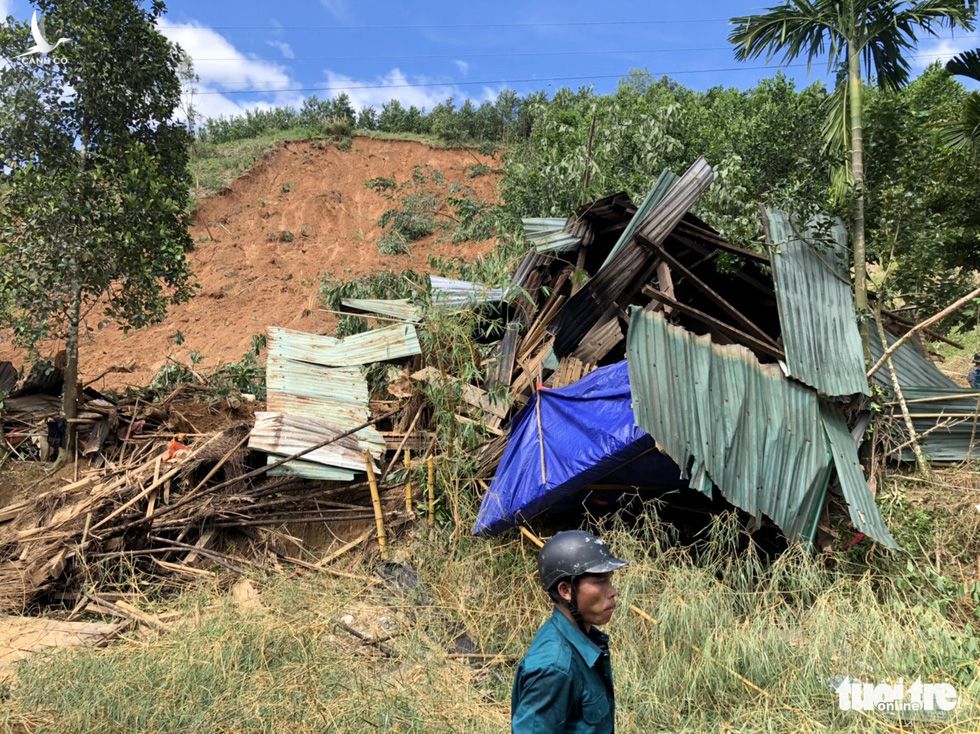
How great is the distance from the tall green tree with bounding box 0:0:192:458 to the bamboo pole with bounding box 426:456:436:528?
201 inches

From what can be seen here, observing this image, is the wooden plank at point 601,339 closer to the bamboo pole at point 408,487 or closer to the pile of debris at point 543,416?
the pile of debris at point 543,416

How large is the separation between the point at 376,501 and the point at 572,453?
264 centimetres

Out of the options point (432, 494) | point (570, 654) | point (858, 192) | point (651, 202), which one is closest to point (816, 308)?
point (858, 192)

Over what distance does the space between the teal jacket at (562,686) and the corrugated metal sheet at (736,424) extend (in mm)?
3141

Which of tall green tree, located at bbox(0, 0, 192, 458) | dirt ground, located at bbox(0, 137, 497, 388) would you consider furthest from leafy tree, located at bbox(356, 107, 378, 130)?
tall green tree, located at bbox(0, 0, 192, 458)

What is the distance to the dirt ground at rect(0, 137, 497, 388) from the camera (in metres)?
19.1

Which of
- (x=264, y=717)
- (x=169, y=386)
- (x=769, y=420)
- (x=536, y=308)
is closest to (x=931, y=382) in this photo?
(x=769, y=420)

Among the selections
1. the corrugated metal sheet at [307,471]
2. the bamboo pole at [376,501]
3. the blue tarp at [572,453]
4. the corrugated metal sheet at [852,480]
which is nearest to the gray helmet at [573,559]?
→ the blue tarp at [572,453]

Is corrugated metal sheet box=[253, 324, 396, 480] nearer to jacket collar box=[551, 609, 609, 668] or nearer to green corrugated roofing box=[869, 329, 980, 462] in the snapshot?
green corrugated roofing box=[869, 329, 980, 462]

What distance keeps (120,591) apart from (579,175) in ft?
28.0

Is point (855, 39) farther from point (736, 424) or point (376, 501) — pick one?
point (376, 501)

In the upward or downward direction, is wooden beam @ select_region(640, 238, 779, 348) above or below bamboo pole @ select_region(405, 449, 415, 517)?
above

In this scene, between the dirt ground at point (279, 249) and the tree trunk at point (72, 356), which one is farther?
the dirt ground at point (279, 249)

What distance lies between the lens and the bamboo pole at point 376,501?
285 inches
